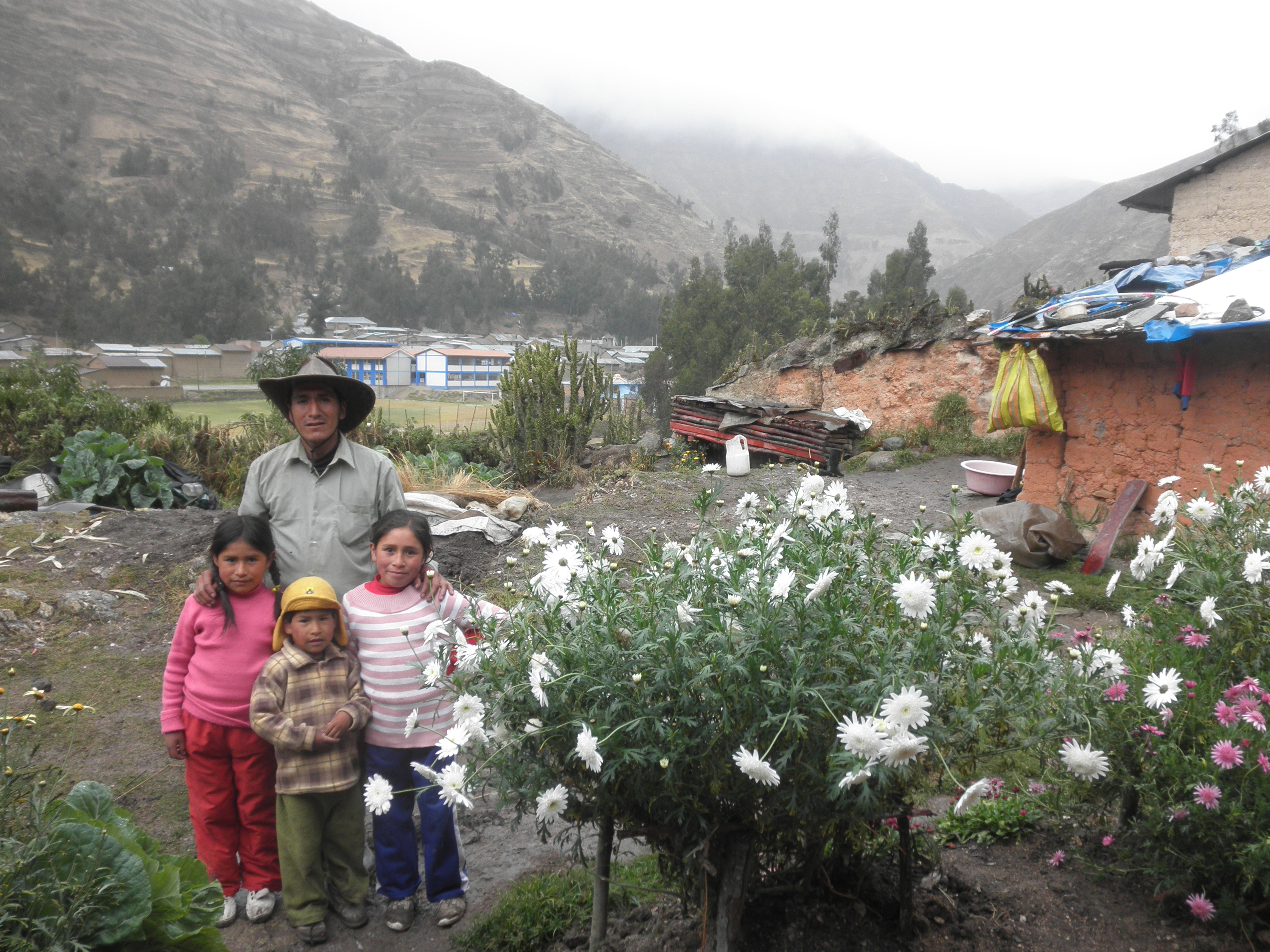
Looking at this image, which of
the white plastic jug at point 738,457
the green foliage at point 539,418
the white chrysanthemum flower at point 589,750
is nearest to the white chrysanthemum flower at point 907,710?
the white chrysanthemum flower at point 589,750

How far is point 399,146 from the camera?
126 metres

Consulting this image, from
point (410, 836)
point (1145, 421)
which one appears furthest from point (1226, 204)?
point (410, 836)

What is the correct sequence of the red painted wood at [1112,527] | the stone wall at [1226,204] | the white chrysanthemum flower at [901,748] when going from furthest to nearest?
the stone wall at [1226,204] < the red painted wood at [1112,527] < the white chrysanthemum flower at [901,748]

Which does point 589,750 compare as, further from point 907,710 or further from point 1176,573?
point 1176,573

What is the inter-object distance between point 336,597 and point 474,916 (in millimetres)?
1191

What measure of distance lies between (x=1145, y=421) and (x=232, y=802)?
6.93 m

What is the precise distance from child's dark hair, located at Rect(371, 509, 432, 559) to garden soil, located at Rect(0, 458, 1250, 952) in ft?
3.19

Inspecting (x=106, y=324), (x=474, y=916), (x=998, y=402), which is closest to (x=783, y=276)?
(x=998, y=402)

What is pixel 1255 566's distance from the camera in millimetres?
1716

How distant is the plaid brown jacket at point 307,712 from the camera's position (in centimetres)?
240

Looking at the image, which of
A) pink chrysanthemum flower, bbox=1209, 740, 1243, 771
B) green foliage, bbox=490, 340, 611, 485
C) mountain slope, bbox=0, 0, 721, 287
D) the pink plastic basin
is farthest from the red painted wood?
mountain slope, bbox=0, 0, 721, 287

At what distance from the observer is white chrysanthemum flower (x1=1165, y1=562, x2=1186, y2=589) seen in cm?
191

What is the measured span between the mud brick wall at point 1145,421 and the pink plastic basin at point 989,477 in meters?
1.09

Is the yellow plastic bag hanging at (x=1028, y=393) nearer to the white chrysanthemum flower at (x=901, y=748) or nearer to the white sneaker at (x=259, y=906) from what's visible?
the white chrysanthemum flower at (x=901, y=748)
